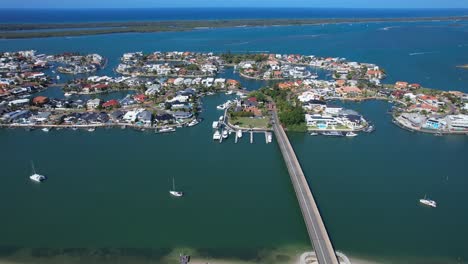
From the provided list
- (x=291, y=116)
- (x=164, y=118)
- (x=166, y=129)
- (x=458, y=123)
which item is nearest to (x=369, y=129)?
(x=291, y=116)

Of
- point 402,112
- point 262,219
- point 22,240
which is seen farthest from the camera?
point 402,112

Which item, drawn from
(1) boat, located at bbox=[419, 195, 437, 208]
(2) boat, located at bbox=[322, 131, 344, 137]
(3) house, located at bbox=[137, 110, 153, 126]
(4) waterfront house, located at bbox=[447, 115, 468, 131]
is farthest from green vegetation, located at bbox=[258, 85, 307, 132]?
(4) waterfront house, located at bbox=[447, 115, 468, 131]

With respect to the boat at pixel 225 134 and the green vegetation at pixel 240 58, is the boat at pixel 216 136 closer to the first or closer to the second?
the boat at pixel 225 134

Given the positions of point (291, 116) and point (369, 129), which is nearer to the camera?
point (369, 129)

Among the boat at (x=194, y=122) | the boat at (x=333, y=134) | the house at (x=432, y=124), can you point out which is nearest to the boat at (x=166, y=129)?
the boat at (x=194, y=122)

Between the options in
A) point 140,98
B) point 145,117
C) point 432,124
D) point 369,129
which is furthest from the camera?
point 140,98

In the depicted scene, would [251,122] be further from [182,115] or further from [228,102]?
[182,115]

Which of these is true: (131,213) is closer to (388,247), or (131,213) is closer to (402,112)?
(388,247)

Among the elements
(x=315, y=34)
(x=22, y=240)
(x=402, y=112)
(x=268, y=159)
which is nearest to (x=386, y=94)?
(x=402, y=112)
